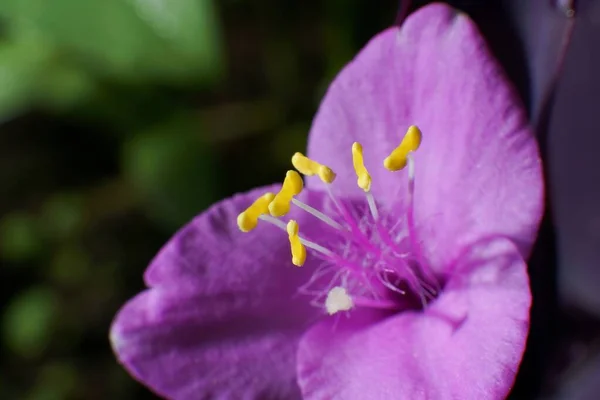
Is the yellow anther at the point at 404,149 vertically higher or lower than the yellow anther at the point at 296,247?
higher

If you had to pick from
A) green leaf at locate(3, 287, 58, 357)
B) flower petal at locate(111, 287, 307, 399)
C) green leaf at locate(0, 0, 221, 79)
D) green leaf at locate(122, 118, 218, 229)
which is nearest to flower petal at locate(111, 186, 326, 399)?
flower petal at locate(111, 287, 307, 399)

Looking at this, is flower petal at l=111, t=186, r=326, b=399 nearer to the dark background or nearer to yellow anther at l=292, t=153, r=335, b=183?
yellow anther at l=292, t=153, r=335, b=183

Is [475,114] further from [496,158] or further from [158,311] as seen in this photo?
[158,311]

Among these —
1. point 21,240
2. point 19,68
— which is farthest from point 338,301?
point 21,240

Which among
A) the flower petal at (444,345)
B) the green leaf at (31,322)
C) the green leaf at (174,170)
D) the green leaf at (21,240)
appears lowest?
the green leaf at (31,322)

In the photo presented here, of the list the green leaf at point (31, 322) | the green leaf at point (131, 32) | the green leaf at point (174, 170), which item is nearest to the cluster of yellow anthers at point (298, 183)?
the green leaf at point (131, 32)

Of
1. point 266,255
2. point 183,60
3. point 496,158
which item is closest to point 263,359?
point 266,255

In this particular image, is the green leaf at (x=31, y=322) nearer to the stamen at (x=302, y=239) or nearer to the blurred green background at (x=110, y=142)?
the blurred green background at (x=110, y=142)
